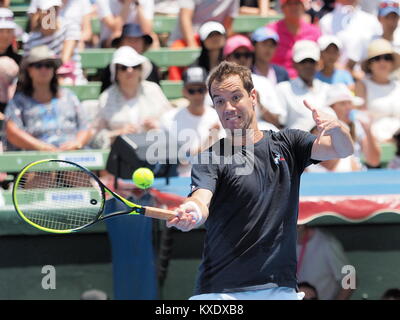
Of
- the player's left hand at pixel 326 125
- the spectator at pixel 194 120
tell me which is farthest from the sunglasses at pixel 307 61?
the player's left hand at pixel 326 125

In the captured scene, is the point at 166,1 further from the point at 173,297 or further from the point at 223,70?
the point at 223,70

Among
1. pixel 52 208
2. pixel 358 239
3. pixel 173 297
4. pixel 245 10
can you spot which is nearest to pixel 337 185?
pixel 358 239

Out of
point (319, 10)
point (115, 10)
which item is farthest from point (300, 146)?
point (319, 10)

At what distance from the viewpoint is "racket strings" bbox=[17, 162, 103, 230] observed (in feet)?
18.2

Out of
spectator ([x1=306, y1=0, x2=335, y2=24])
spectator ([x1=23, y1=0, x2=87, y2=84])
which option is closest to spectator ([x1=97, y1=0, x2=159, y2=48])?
spectator ([x1=23, y1=0, x2=87, y2=84])

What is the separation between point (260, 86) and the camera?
7.38 meters

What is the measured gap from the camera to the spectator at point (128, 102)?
7012mm

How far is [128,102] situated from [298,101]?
140cm

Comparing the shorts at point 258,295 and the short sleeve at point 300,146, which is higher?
the short sleeve at point 300,146

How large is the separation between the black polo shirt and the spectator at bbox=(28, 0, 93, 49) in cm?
460

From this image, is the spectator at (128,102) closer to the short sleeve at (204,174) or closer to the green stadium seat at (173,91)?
the green stadium seat at (173,91)

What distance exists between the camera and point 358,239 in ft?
21.8

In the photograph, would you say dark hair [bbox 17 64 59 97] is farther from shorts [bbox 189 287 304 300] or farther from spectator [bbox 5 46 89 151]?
shorts [bbox 189 287 304 300]

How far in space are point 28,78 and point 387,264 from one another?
10.0 feet
